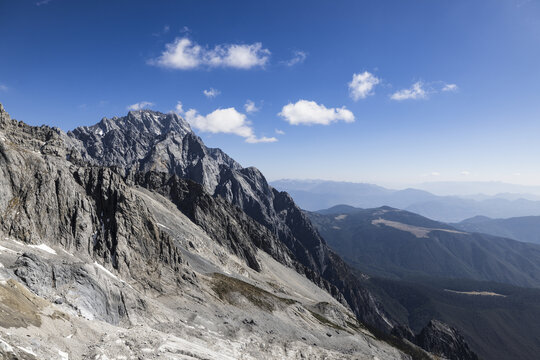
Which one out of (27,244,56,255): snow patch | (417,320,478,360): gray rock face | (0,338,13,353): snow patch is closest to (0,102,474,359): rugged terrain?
(0,338,13,353): snow patch

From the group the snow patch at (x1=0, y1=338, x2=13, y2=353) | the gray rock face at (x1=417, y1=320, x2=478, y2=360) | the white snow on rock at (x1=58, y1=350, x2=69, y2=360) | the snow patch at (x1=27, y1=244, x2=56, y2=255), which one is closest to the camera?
the snow patch at (x1=0, y1=338, x2=13, y2=353)

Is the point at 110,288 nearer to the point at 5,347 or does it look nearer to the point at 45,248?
the point at 45,248

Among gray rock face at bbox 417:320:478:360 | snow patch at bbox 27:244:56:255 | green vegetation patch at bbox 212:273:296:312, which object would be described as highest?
snow patch at bbox 27:244:56:255

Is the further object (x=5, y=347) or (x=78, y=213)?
(x=78, y=213)

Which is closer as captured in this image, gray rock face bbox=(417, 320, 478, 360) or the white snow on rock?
the white snow on rock

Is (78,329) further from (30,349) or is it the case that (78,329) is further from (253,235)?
(253,235)

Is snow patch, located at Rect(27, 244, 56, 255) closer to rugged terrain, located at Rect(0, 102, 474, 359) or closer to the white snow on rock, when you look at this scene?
rugged terrain, located at Rect(0, 102, 474, 359)

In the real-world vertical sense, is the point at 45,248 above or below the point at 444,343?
above

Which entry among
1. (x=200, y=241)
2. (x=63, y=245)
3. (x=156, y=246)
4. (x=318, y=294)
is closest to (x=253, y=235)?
(x=318, y=294)

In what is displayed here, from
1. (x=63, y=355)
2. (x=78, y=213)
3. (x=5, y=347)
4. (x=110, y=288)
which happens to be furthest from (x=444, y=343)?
(x=5, y=347)

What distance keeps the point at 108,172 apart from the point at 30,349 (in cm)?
6172

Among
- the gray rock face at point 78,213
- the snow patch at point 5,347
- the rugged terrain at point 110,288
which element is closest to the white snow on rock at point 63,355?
the rugged terrain at point 110,288

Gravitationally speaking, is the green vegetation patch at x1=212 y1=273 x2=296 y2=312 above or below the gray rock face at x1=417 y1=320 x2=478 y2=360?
above

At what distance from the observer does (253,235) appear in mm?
186500
